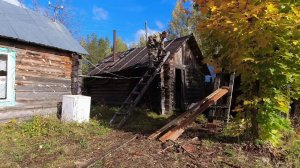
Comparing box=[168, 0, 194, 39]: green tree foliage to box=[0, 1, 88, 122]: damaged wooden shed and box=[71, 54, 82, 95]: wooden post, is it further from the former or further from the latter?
box=[71, 54, 82, 95]: wooden post

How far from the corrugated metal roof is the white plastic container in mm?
2123

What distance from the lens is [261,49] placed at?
6727 millimetres

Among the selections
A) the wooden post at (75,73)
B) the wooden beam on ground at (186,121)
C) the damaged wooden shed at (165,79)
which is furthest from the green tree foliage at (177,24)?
the wooden beam on ground at (186,121)

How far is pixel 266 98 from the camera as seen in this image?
698 cm

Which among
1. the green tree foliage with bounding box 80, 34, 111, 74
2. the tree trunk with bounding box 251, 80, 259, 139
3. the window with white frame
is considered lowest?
the tree trunk with bounding box 251, 80, 259, 139

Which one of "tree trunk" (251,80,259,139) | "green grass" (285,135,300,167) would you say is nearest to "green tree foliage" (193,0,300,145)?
"tree trunk" (251,80,259,139)

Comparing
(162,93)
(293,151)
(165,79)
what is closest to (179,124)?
(293,151)

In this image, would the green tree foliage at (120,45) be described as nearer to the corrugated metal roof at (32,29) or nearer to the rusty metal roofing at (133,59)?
the rusty metal roofing at (133,59)

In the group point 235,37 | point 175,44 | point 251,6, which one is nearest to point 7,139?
point 235,37

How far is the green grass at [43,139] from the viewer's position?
6375mm

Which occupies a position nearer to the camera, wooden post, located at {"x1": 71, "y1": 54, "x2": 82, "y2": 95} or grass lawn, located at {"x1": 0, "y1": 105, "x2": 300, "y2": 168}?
grass lawn, located at {"x1": 0, "y1": 105, "x2": 300, "y2": 168}

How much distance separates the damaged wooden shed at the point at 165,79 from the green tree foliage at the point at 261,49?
6264 mm

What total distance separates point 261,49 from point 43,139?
649 centimetres

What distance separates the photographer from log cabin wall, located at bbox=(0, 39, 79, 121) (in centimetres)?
914
